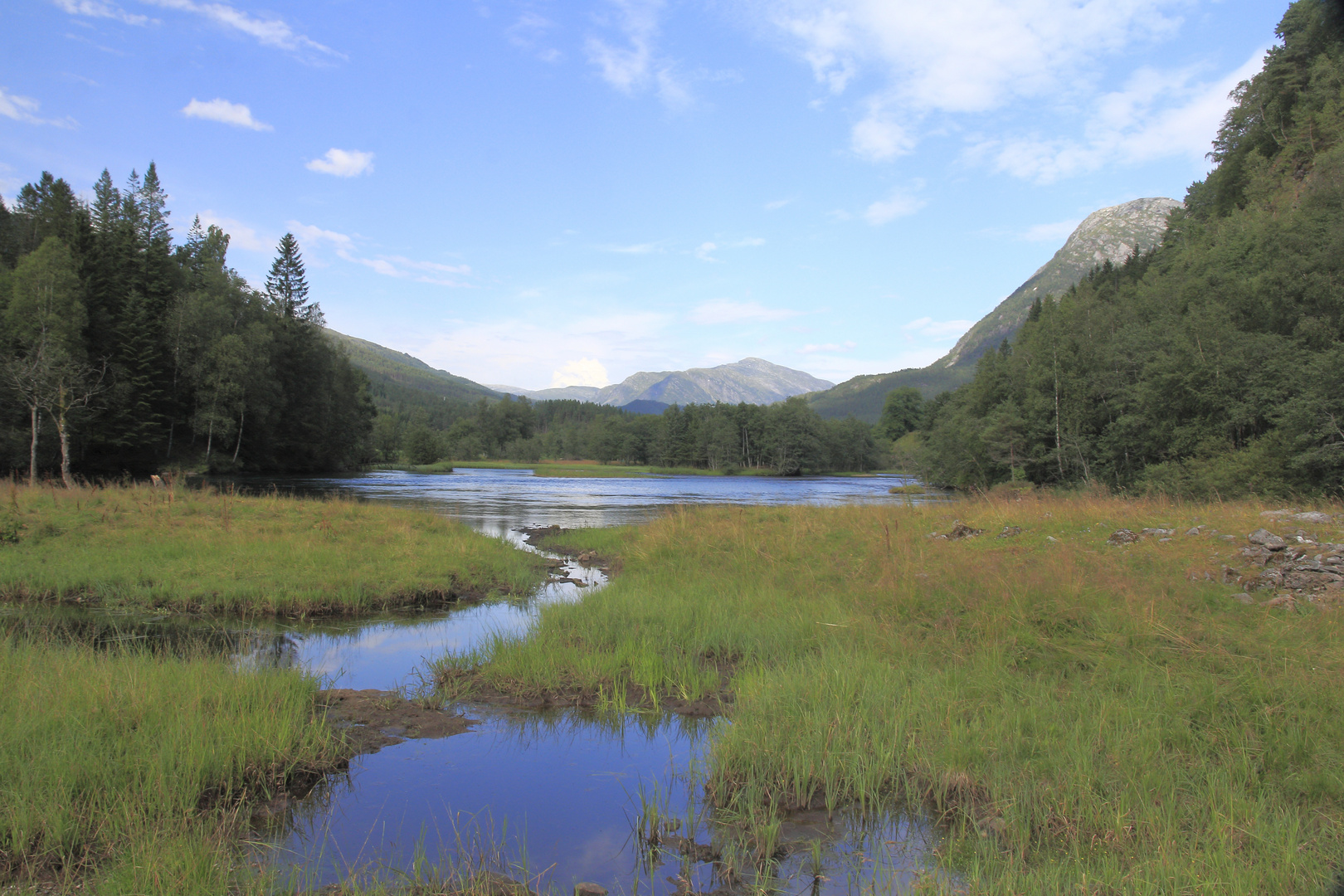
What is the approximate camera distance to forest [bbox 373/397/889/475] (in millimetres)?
132000

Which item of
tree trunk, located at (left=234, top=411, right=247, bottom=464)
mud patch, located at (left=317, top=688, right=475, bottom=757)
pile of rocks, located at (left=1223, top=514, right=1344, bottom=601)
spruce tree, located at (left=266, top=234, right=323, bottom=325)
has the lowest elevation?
mud patch, located at (left=317, top=688, right=475, bottom=757)

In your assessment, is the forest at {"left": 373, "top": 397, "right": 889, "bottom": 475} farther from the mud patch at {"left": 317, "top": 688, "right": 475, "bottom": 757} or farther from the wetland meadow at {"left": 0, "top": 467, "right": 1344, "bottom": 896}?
the mud patch at {"left": 317, "top": 688, "right": 475, "bottom": 757}

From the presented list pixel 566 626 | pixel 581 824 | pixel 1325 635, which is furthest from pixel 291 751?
pixel 1325 635

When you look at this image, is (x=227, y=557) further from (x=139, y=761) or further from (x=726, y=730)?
(x=726, y=730)

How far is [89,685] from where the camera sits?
20.4 ft

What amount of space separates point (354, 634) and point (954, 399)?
87587 mm

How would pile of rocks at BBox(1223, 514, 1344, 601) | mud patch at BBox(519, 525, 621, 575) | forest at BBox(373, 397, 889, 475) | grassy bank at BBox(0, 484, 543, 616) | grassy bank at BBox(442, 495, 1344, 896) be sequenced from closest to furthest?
1. grassy bank at BBox(442, 495, 1344, 896)
2. pile of rocks at BBox(1223, 514, 1344, 601)
3. grassy bank at BBox(0, 484, 543, 616)
4. mud patch at BBox(519, 525, 621, 575)
5. forest at BBox(373, 397, 889, 475)

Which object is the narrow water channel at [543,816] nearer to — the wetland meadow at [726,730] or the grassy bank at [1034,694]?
the wetland meadow at [726,730]

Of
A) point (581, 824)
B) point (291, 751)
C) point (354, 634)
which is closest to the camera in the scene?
point (581, 824)

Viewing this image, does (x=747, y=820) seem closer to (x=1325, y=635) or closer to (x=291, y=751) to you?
(x=291, y=751)

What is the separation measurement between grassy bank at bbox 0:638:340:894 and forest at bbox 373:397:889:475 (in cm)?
12006

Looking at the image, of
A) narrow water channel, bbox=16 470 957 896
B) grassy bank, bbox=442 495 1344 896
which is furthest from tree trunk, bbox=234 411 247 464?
grassy bank, bbox=442 495 1344 896

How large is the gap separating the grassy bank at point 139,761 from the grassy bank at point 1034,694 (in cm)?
299

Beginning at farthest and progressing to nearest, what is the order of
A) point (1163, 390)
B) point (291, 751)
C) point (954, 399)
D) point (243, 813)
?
point (954, 399) < point (1163, 390) < point (291, 751) < point (243, 813)
